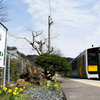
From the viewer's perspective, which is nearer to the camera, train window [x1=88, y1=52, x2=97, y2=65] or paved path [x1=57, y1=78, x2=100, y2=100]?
paved path [x1=57, y1=78, x2=100, y2=100]

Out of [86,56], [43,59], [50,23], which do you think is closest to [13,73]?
[43,59]

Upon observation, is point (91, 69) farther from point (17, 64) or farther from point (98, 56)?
point (17, 64)

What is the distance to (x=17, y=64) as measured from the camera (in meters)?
10.7

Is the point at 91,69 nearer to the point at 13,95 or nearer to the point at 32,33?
the point at 13,95

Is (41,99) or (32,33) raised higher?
(32,33)

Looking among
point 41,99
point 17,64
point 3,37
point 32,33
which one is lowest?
point 41,99

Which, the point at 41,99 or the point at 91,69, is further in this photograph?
the point at 91,69

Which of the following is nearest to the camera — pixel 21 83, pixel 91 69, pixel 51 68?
pixel 21 83

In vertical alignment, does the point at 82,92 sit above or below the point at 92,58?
below

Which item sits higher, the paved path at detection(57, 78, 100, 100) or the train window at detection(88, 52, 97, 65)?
the train window at detection(88, 52, 97, 65)

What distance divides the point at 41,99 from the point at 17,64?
6.27 m

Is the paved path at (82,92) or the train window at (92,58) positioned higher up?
the train window at (92,58)

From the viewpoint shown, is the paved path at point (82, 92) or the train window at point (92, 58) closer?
the paved path at point (82, 92)

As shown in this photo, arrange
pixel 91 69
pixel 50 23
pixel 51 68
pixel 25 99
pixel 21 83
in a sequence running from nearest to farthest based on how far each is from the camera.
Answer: pixel 25 99 → pixel 21 83 → pixel 51 68 → pixel 91 69 → pixel 50 23
